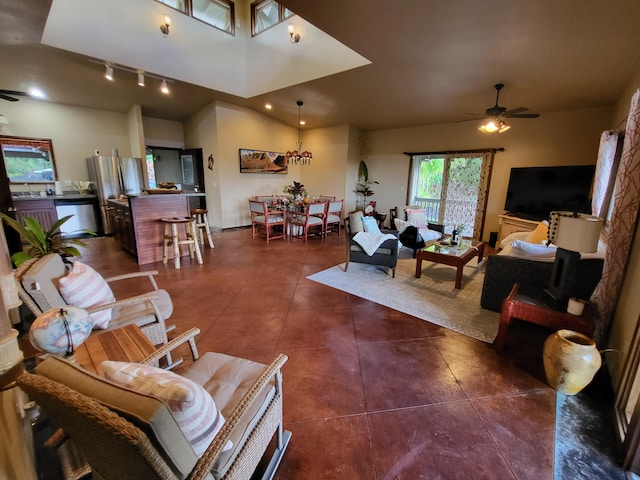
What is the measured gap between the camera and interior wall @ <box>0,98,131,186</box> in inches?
216

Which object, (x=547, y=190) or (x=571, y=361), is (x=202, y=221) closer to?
(x=571, y=361)

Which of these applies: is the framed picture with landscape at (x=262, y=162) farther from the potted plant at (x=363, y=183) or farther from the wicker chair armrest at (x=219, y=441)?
the wicker chair armrest at (x=219, y=441)

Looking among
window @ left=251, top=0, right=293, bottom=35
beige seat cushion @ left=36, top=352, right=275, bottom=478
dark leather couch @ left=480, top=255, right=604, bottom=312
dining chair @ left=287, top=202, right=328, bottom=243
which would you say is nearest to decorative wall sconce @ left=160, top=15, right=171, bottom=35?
window @ left=251, top=0, right=293, bottom=35

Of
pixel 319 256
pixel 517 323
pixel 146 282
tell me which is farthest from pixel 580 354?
pixel 146 282

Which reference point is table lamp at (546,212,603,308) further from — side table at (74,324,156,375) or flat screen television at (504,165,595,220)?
flat screen television at (504,165,595,220)

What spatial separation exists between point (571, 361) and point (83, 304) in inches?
127

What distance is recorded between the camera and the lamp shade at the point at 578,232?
1.88 metres

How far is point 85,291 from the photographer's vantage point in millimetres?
1769

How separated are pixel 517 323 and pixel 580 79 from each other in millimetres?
3704

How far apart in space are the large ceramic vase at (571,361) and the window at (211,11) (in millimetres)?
7045

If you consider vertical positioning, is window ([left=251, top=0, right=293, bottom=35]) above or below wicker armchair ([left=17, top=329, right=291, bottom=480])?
above

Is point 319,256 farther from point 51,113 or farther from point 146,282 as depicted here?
point 51,113

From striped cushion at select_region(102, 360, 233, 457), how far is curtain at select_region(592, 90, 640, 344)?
289 centimetres

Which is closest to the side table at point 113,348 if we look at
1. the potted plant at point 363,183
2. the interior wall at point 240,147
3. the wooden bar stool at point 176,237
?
the wooden bar stool at point 176,237
